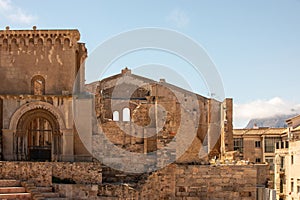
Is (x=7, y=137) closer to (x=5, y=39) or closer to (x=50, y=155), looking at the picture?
(x=50, y=155)

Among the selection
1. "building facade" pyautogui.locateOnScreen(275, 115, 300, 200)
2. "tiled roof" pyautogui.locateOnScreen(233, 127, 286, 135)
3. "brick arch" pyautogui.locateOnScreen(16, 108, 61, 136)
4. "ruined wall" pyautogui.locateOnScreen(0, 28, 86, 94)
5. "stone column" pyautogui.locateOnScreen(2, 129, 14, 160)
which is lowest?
"building facade" pyautogui.locateOnScreen(275, 115, 300, 200)

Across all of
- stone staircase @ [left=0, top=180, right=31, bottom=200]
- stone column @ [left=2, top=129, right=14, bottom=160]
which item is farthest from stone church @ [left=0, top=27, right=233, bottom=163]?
stone staircase @ [left=0, top=180, right=31, bottom=200]

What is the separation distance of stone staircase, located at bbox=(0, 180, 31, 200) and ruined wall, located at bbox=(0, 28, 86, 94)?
5.72 meters

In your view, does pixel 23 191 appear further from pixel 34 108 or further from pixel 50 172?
pixel 34 108

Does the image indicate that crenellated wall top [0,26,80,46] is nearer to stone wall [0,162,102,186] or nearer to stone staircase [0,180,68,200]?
stone wall [0,162,102,186]

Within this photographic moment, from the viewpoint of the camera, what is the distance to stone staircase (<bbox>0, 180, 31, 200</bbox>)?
1965 cm

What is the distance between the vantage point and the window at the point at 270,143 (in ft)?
169

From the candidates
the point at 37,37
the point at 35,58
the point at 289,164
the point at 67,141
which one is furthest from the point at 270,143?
the point at 37,37

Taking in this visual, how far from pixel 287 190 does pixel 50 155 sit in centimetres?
2536

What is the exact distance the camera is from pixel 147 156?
2361cm

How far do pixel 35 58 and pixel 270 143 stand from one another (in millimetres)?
32443

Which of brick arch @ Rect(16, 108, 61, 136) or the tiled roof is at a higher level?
brick arch @ Rect(16, 108, 61, 136)

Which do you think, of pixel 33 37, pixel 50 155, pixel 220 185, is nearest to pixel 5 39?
pixel 33 37

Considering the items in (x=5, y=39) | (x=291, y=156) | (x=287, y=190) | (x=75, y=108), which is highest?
(x=5, y=39)
